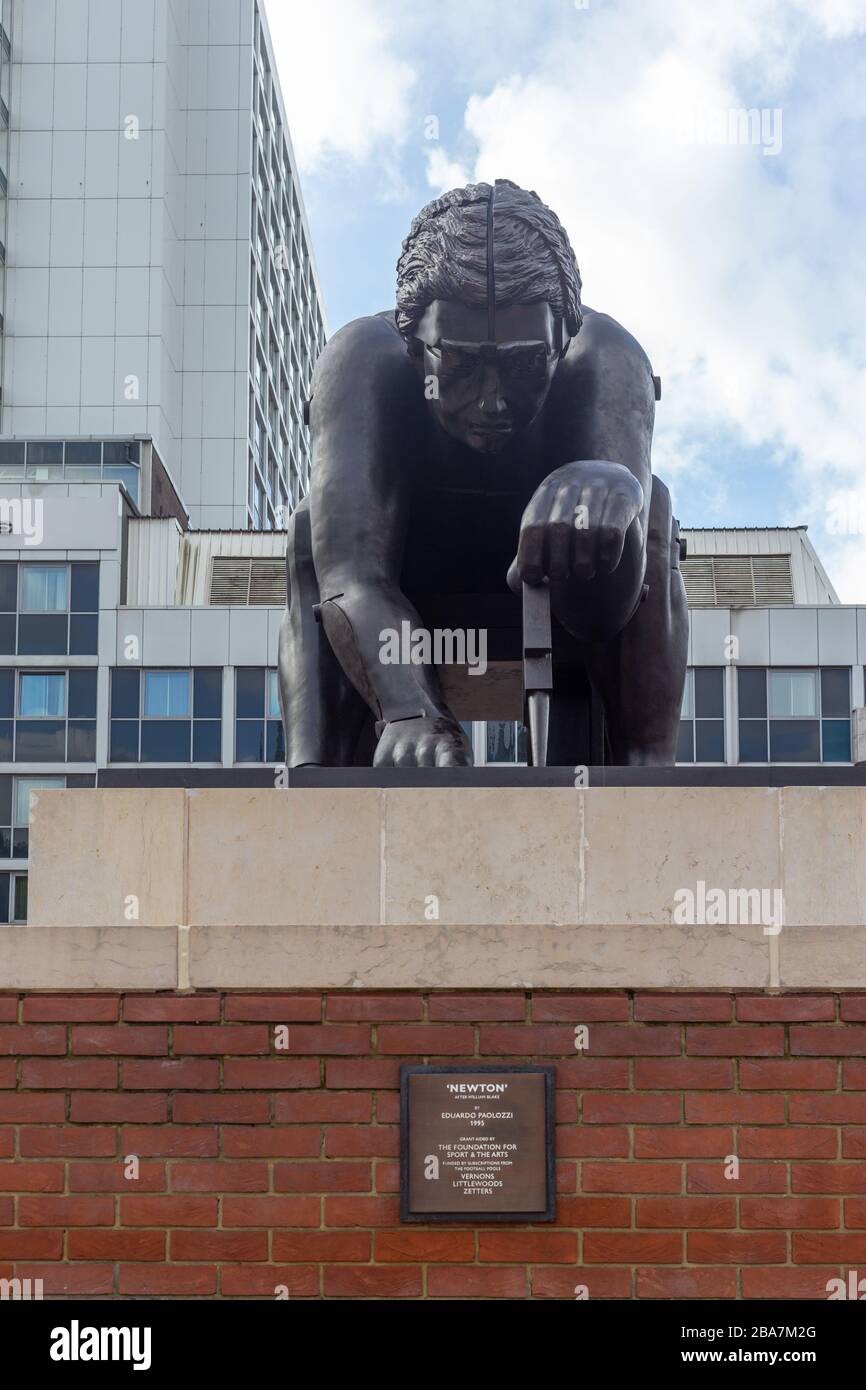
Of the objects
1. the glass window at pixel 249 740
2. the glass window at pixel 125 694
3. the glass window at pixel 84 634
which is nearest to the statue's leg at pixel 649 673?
the glass window at pixel 249 740

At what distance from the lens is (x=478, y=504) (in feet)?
21.1

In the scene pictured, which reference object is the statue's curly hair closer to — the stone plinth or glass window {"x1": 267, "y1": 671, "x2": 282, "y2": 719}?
the stone plinth

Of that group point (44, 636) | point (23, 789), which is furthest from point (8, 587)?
point (23, 789)

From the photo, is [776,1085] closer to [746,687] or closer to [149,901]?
[149,901]

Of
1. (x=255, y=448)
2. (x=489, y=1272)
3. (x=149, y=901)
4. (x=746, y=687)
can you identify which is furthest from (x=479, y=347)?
(x=255, y=448)

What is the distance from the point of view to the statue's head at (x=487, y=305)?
5.73 meters

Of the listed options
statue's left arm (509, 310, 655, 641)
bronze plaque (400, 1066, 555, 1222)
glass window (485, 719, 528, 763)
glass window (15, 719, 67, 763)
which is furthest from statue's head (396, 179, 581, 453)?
glass window (15, 719, 67, 763)

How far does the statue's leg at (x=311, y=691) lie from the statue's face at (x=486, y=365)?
895 mm

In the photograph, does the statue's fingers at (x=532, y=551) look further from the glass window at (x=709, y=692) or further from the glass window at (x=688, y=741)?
the glass window at (x=709, y=692)

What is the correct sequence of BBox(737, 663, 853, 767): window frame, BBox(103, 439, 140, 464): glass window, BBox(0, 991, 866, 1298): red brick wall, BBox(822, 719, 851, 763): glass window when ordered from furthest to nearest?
BBox(103, 439, 140, 464): glass window
BBox(737, 663, 853, 767): window frame
BBox(822, 719, 851, 763): glass window
BBox(0, 991, 866, 1298): red brick wall

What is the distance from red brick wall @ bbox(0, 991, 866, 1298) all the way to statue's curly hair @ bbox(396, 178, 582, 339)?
2.58 metres

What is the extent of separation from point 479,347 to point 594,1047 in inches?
101

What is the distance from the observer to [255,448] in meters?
60.9

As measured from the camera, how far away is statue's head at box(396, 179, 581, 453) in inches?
225
